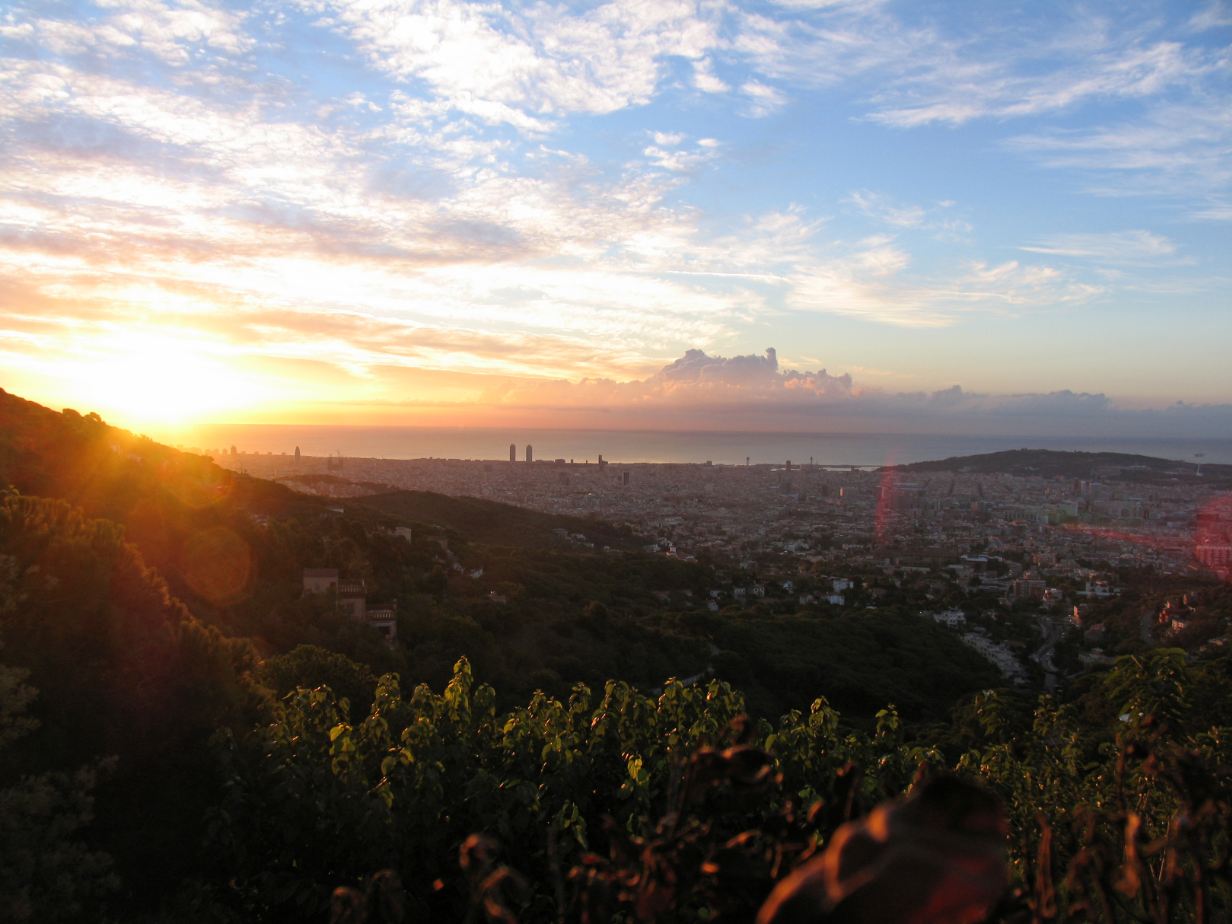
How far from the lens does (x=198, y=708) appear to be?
4539 millimetres

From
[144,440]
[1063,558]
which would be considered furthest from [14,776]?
[1063,558]

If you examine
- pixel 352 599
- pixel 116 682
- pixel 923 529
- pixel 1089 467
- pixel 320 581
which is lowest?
pixel 923 529

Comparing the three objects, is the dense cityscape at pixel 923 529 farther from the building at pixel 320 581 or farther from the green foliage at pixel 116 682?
the green foliage at pixel 116 682

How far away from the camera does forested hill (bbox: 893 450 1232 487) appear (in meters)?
62.6

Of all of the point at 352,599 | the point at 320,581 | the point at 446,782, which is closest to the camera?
the point at 446,782

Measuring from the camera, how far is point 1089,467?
69.6m

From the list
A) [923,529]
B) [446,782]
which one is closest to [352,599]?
[446,782]

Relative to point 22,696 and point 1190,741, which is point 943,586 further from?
point 22,696

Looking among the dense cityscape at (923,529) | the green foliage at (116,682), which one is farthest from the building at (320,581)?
the green foliage at (116,682)

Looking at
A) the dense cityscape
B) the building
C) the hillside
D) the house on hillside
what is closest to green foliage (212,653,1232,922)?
the hillside

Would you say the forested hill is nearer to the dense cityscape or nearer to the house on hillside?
the dense cityscape

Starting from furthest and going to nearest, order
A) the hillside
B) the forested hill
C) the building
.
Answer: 1. the forested hill
2. the building
3. the hillside

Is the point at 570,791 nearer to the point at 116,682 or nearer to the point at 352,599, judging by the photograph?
the point at 116,682

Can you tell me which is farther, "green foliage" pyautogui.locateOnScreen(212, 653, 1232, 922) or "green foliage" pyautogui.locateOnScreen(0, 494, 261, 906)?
"green foliage" pyautogui.locateOnScreen(0, 494, 261, 906)
